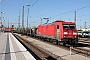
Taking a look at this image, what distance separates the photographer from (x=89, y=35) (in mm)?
58750

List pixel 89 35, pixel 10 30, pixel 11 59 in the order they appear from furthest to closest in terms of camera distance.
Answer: pixel 10 30
pixel 89 35
pixel 11 59

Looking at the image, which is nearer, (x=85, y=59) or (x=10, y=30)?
(x=85, y=59)

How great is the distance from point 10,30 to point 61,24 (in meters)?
114

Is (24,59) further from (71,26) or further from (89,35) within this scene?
(89,35)

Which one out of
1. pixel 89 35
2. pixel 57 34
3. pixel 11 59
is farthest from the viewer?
pixel 89 35

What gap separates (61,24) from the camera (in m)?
25.6

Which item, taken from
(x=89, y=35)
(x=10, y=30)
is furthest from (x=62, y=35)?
(x=10, y=30)

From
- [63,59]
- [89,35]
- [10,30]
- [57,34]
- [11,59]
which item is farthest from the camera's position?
[10,30]

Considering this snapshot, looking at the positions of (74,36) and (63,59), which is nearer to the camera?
(63,59)

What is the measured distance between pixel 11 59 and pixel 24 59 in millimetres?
826

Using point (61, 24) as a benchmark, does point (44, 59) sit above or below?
below

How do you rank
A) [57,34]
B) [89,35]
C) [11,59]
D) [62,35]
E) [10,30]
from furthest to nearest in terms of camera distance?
[10,30], [89,35], [57,34], [62,35], [11,59]

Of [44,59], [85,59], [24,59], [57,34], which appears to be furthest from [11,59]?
[57,34]

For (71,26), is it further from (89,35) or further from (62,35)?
(89,35)
